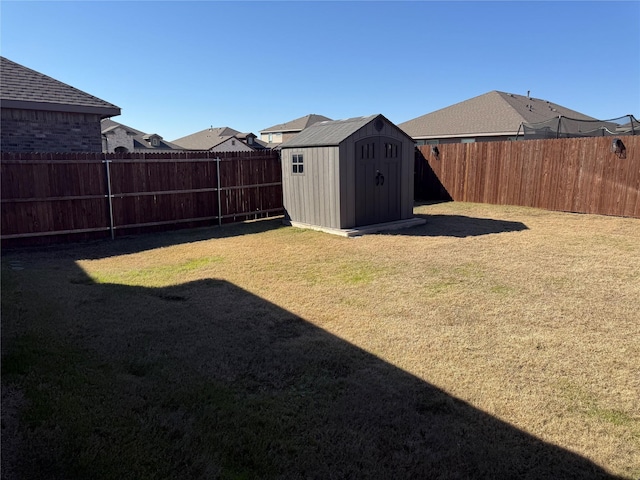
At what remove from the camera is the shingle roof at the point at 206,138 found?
47531mm

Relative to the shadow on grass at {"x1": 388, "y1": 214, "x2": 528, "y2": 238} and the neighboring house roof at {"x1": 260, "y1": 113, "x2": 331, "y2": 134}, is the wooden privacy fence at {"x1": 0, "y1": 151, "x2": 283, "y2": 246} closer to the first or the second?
the shadow on grass at {"x1": 388, "y1": 214, "x2": 528, "y2": 238}

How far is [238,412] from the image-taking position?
2.97m

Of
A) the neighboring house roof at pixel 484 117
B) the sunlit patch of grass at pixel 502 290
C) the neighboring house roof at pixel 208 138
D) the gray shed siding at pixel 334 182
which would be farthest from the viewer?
the neighboring house roof at pixel 208 138

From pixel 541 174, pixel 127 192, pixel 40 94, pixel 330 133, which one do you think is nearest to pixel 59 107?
pixel 40 94

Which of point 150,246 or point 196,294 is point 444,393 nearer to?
point 196,294

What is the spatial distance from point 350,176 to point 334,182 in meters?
0.39

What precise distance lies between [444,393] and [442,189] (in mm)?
14031

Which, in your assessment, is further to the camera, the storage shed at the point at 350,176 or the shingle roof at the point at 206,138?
the shingle roof at the point at 206,138

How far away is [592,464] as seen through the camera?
98.3 inches

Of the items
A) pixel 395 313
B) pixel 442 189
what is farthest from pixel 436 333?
pixel 442 189

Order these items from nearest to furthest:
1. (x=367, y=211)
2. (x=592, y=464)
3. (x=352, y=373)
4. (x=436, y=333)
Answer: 1. (x=592, y=464)
2. (x=352, y=373)
3. (x=436, y=333)
4. (x=367, y=211)

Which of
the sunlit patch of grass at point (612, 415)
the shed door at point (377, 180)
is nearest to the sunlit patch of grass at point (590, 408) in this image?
the sunlit patch of grass at point (612, 415)

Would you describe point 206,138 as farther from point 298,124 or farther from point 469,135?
point 469,135

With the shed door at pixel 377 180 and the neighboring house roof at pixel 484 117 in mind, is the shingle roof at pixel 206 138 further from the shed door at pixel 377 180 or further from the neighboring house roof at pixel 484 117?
the shed door at pixel 377 180
